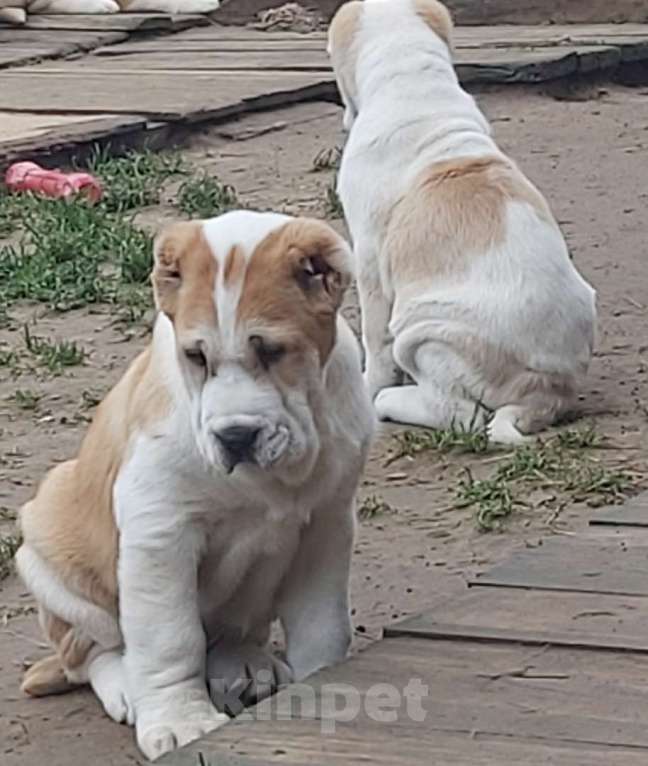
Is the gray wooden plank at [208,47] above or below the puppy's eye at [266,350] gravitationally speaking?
below

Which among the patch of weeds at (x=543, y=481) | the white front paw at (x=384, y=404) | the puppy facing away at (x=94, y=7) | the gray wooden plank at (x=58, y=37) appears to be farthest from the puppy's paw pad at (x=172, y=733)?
the puppy facing away at (x=94, y=7)

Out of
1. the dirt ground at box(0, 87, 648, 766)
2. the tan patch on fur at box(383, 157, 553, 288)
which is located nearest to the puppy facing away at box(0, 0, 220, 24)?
the dirt ground at box(0, 87, 648, 766)

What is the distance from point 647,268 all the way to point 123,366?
94.6 inches

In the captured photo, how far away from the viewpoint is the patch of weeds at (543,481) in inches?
213

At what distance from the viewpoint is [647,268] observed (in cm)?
830

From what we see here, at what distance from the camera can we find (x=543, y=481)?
5.60 meters

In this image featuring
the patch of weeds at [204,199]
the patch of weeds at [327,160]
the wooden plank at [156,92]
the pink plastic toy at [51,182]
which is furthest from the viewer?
the wooden plank at [156,92]

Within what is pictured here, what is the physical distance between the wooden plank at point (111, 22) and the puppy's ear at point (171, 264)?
11994 millimetres

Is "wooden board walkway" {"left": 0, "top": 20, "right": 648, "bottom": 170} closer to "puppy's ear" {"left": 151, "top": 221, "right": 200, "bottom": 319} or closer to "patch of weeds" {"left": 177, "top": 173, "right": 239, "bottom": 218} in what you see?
"patch of weeds" {"left": 177, "top": 173, "right": 239, "bottom": 218}

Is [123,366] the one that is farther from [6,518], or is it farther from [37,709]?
[37,709]

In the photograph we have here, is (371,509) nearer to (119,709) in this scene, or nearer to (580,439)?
(580,439)

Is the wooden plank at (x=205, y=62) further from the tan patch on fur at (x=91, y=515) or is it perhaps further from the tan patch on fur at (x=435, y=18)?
the tan patch on fur at (x=91, y=515)

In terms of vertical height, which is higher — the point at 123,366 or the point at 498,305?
the point at 498,305

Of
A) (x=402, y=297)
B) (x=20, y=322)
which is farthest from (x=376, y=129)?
(x=20, y=322)
